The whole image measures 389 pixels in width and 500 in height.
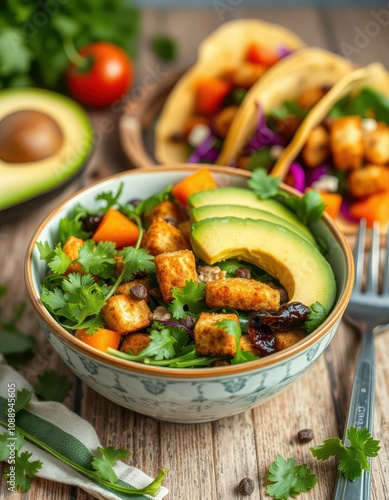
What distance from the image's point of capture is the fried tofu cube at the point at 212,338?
1959mm

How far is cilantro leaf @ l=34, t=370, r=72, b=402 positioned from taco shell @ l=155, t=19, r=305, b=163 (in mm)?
1690

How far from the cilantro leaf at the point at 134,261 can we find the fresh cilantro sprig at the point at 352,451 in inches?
33.8

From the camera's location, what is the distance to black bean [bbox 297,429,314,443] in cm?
232

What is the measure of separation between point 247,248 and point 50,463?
1.00 m

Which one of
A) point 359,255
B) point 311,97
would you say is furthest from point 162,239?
point 311,97

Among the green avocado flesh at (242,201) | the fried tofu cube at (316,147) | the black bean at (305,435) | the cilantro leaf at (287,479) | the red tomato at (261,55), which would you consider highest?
the red tomato at (261,55)

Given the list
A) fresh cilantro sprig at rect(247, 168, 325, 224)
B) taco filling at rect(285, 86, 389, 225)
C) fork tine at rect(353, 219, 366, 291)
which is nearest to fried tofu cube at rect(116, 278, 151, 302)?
fresh cilantro sprig at rect(247, 168, 325, 224)

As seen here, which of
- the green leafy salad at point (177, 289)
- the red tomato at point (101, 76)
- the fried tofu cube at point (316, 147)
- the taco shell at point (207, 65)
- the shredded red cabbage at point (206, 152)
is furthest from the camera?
the red tomato at point (101, 76)

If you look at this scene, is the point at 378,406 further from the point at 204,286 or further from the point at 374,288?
the point at 204,286

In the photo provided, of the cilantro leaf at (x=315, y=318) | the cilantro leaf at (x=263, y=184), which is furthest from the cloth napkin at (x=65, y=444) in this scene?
the cilantro leaf at (x=263, y=184)

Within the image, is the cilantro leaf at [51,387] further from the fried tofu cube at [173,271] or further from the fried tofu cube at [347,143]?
the fried tofu cube at [347,143]

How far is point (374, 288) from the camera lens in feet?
9.34

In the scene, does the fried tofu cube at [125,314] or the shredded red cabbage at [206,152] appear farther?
the shredded red cabbage at [206,152]

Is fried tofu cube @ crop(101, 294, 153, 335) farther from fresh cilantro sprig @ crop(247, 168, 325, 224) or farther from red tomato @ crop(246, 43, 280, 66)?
red tomato @ crop(246, 43, 280, 66)
